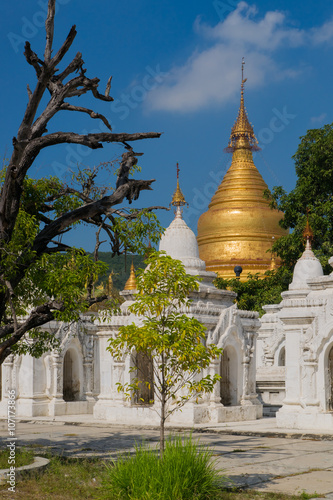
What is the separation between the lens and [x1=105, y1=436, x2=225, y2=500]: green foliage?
27.7 feet

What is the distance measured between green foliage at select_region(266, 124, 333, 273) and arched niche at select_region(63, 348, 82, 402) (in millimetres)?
13854

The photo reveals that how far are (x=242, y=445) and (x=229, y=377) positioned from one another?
265 inches

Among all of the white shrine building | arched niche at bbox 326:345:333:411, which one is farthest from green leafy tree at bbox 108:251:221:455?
the white shrine building

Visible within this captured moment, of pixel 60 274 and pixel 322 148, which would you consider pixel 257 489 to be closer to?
pixel 60 274

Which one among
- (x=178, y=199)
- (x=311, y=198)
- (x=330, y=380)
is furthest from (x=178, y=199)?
(x=311, y=198)

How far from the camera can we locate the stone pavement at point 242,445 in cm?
1063

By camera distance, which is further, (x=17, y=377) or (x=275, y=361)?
(x=275, y=361)

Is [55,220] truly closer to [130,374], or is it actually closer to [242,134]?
[130,374]

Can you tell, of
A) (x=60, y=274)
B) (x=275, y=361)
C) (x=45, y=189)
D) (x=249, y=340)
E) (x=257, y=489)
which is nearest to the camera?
(x=257, y=489)

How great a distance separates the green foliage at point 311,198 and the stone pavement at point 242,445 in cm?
1495

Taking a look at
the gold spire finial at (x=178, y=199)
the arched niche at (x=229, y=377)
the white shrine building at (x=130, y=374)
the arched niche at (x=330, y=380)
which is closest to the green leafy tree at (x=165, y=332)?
the arched niche at (x=330, y=380)

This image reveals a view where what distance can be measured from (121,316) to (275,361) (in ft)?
30.7

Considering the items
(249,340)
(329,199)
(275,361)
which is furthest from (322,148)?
(249,340)

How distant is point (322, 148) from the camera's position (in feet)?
116
